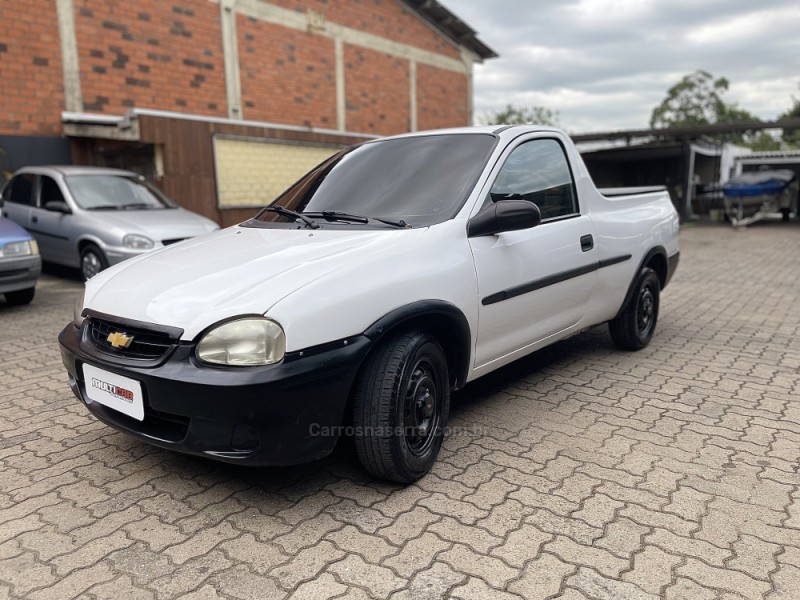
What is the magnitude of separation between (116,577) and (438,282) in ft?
5.65

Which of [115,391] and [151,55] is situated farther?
[151,55]

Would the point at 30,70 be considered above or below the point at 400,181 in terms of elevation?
above

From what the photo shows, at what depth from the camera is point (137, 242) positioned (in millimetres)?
7340

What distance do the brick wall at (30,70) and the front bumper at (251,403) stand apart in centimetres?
1011

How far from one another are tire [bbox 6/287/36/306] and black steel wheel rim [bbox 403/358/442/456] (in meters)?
6.00

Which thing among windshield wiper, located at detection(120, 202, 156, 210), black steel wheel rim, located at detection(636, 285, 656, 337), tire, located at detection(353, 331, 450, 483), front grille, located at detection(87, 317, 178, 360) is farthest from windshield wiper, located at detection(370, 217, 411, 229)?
windshield wiper, located at detection(120, 202, 156, 210)

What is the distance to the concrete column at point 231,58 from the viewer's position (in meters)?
13.3

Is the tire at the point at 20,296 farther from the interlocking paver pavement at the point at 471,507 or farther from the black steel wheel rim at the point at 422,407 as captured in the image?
the black steel wheel rim at the point at 422,407

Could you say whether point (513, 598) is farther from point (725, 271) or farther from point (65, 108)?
point (65, 108)

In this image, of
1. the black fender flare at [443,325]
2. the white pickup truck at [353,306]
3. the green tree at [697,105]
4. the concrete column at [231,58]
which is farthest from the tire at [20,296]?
the green tree at [697,105]

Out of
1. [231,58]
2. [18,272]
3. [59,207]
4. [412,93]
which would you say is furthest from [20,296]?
[412,93]

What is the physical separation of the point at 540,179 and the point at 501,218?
0.87 metres

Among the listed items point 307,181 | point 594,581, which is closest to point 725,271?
point 307,181

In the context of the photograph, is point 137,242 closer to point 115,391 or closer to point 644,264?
point 115,391
